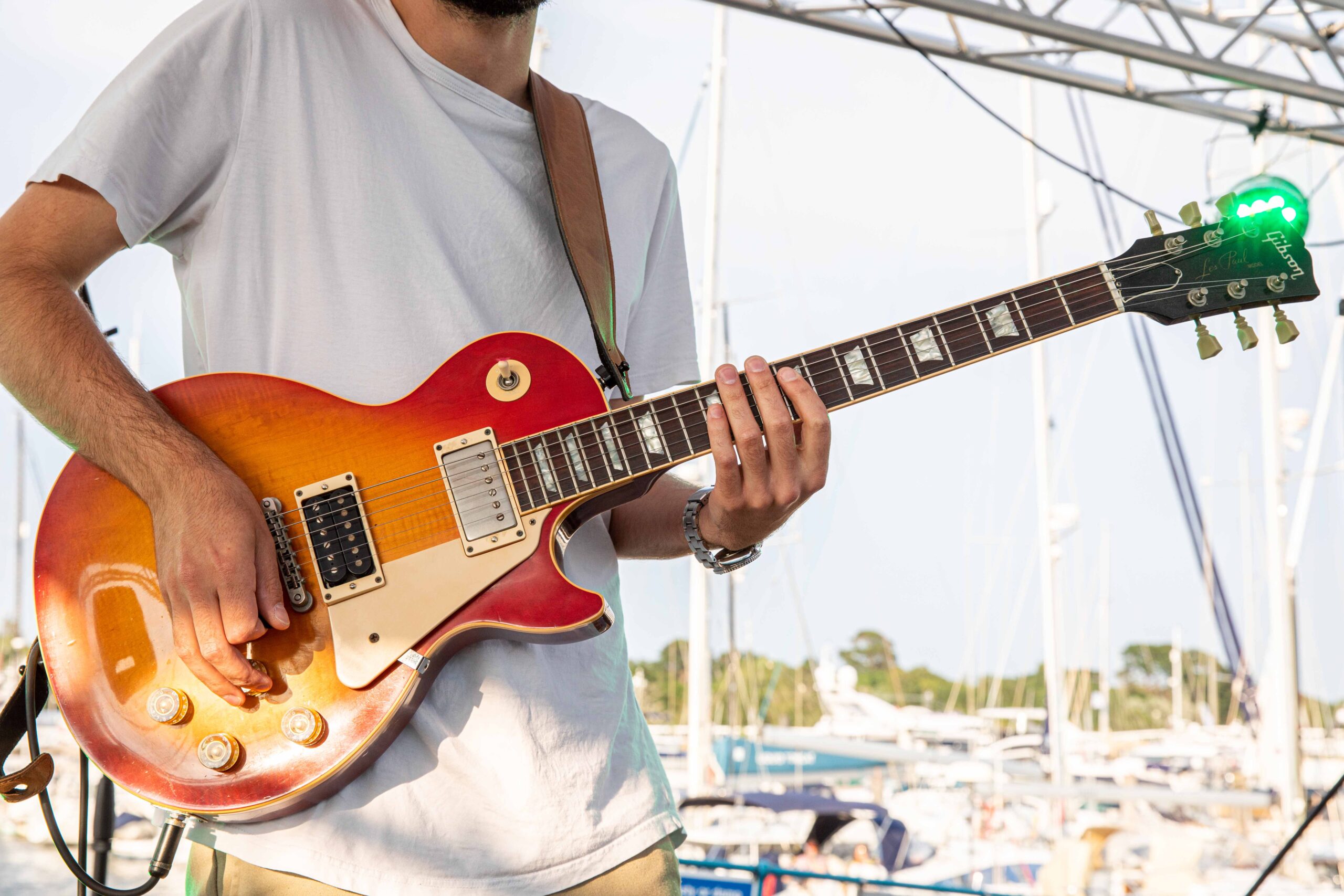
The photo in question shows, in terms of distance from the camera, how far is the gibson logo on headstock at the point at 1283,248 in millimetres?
1569

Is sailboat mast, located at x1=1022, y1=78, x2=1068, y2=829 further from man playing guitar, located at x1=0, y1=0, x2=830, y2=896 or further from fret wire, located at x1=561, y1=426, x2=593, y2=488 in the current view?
fret wire, located at x1=561, y1=426, x2=593, y2=488

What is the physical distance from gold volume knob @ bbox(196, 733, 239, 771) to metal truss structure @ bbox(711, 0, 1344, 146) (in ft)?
Result: 13.4

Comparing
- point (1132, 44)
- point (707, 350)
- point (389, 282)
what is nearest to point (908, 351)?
point (389, 282)

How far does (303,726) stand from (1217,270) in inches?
59.5

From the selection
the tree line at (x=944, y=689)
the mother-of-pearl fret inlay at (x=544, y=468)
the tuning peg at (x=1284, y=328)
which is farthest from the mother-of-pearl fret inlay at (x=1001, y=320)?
the tree line at (x=944, y=689)

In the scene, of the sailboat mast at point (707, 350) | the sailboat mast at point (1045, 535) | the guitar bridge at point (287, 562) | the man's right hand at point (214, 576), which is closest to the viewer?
the man's right hand at point (214, 576)

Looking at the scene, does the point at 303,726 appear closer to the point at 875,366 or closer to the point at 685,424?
the point at 685,424

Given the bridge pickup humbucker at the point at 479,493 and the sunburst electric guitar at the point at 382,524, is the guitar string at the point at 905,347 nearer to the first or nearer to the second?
the sunburst electric guitar at the point at 382,524

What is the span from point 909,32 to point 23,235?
16.9 ft

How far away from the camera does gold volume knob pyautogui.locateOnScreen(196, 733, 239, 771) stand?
3.76 feet

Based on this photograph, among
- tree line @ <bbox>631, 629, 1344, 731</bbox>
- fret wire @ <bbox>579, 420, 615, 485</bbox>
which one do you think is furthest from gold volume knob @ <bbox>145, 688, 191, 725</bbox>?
tree line @ <bbox>631, 629, 1344, 731</bbox>

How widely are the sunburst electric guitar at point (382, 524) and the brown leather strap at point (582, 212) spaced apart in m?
0.14

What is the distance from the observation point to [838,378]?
150 cm

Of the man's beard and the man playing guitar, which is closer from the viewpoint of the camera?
the man playing guitar
